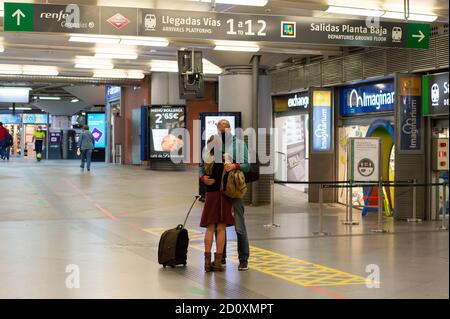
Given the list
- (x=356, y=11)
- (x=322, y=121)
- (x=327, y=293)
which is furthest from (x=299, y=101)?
(x=327, y=293)

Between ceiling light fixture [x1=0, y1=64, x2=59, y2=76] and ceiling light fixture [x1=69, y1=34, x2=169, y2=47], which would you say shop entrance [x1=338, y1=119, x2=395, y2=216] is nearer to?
ceiling light fixture [x1=69, y1=34, x2=169, y2=47]

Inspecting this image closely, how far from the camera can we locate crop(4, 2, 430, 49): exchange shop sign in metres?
11.7

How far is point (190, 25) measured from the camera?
11953mm

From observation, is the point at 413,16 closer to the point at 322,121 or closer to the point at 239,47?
the point at 239,47

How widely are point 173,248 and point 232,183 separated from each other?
41.6 inches

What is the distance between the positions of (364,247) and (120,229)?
4329 mm

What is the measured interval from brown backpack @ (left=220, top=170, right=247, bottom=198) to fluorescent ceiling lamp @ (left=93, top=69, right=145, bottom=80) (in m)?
20.8

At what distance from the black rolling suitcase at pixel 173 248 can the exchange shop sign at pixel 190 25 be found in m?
3.95

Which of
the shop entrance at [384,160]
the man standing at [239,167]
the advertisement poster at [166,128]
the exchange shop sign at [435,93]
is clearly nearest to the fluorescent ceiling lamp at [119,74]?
the advertisement poster at [166,128]

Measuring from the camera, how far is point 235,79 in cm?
1794

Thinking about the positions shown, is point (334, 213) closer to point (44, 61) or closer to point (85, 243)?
point (85, 243)
